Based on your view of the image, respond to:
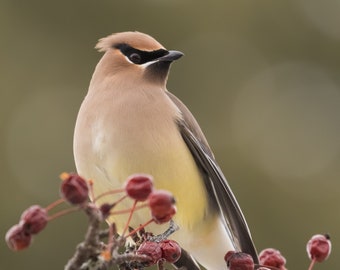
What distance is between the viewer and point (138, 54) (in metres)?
4.84

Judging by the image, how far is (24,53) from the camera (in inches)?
364

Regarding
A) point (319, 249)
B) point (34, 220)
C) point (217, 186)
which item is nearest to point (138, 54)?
point (217, 186)

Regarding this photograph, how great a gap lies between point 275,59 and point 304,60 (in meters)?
0.33

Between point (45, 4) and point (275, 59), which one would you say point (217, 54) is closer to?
point (275, 59)

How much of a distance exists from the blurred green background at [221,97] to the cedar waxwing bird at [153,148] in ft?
9.66

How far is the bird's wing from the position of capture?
14.8ft

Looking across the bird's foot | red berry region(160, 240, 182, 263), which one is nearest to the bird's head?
the bird's foot

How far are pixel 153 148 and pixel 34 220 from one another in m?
1.77

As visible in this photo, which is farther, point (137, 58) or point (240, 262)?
point (137, 58)

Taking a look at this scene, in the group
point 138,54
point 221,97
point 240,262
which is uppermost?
point 138,54

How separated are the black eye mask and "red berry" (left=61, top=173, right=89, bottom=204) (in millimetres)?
2115

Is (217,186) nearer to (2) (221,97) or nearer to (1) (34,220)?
(1) (34,220)

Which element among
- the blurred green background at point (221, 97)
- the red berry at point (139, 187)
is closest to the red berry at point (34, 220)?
the red berry at point (139, 187)

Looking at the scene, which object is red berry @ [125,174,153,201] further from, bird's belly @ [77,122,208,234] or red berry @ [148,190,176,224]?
bird's belly @ [77,122,208,234]
